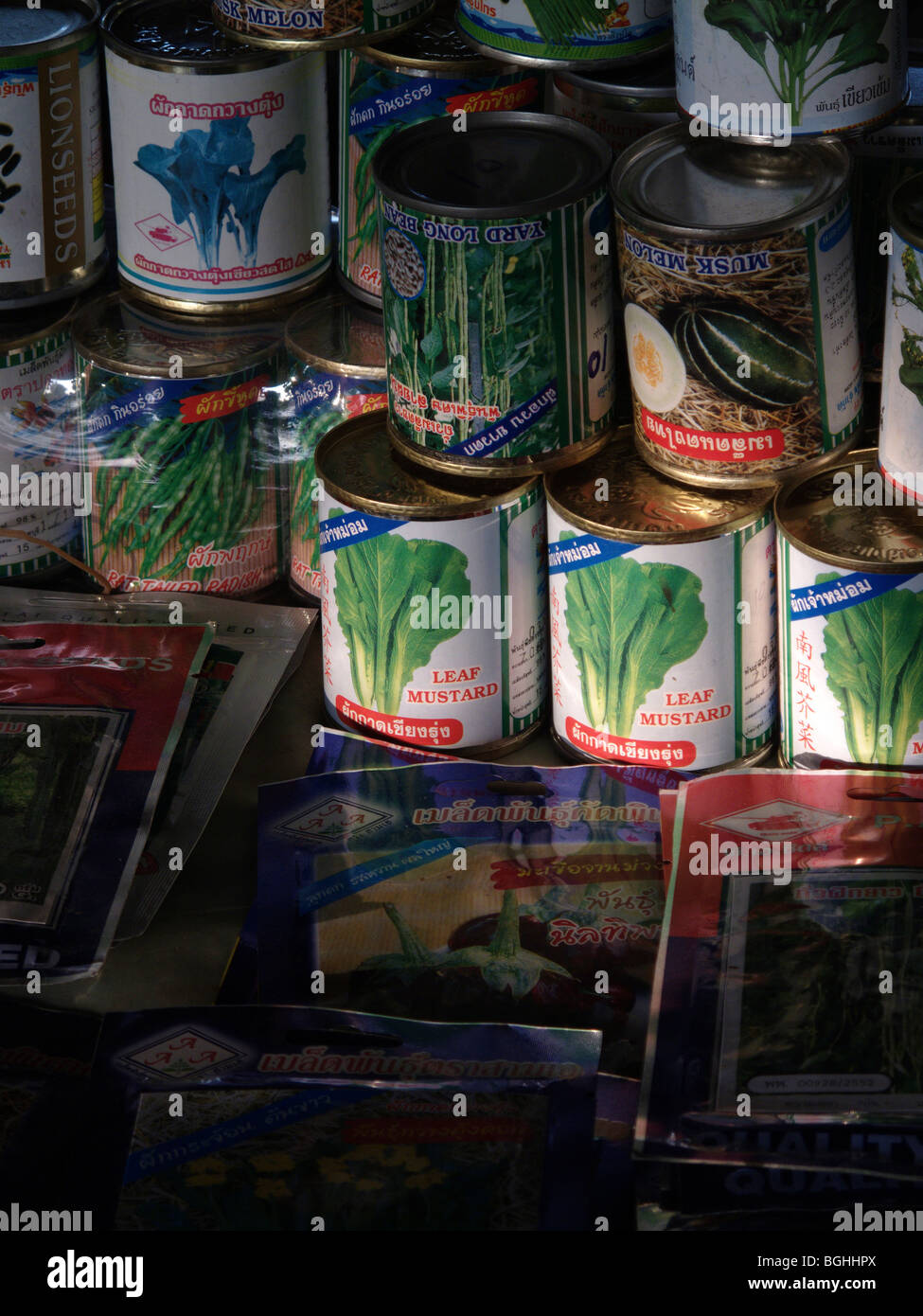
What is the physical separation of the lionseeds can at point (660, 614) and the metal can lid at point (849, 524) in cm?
3

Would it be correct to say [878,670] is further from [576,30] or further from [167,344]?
[167,344]

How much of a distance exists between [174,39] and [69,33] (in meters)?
0.10

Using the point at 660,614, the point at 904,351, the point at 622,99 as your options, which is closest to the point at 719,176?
the point at 622,99

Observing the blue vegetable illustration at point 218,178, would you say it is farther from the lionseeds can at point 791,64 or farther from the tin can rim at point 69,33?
the lionseeds can at point 791,64

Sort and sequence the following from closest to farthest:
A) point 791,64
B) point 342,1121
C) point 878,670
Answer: point 342,1121
point 791,64
point 878,670

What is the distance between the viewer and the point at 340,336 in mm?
1649

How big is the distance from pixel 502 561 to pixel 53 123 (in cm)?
60

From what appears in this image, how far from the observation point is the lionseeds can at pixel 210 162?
5.08ft

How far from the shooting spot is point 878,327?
1509 millimetres

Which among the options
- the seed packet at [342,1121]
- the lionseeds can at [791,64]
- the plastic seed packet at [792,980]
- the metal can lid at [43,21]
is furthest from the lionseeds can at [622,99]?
the seed packet at [342,1121]

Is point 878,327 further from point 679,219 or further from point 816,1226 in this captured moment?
point 816,1226

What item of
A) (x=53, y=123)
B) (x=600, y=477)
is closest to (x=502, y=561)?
(x=600, y=477)

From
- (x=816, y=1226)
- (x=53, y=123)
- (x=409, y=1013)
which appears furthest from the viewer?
(x=53, y=123)

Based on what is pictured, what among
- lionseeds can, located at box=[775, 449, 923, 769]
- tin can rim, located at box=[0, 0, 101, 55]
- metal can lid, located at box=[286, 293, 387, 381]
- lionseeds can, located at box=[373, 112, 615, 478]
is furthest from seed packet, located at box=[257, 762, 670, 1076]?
tin can rim, located at box=[0, 0, 101, 55]
